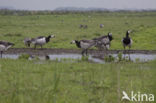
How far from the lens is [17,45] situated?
24875mm

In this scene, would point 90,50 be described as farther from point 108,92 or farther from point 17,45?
point 108,92

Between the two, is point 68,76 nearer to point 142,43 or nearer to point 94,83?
point 94,83

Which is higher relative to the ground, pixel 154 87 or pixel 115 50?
pixel 154 87

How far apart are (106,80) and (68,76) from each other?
1439 millimetres

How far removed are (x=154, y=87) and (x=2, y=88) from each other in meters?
4.98

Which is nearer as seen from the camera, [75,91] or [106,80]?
[75,91]

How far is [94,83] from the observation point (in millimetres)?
8594

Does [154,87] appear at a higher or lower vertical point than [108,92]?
higher

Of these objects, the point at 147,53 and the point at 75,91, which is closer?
the point at 75,91

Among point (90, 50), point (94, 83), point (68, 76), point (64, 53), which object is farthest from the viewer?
point (90, 50)

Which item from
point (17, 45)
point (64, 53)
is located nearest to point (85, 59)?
point (64, 53)

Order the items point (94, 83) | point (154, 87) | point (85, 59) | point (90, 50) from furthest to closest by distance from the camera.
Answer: point (90, 50)
point (85, 59)
point (94, 83)
point (154, 87)

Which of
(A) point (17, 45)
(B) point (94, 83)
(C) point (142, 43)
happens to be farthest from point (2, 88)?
(C) point (142, 43)

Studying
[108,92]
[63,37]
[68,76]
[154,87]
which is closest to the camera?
[154,87]
